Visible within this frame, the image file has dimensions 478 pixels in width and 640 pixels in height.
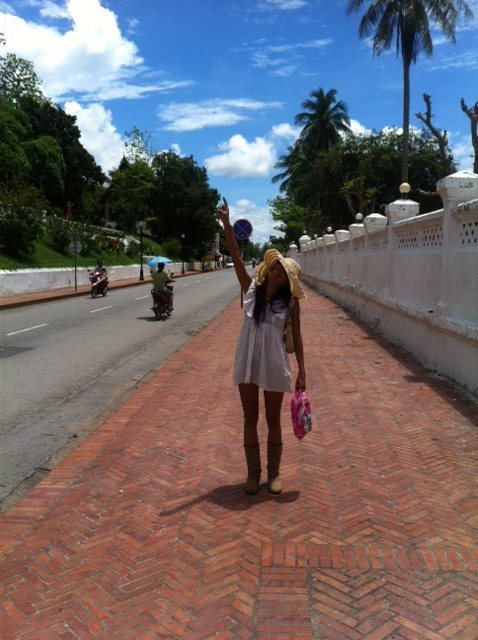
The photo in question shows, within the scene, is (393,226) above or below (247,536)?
above

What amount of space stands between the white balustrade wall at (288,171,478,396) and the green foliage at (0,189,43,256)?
1842 centimetres

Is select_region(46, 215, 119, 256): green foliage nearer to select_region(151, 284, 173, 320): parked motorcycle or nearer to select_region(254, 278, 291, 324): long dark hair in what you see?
select_region(151, 284, 173, 320): parked motorcycle

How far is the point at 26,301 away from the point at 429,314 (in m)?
16.4

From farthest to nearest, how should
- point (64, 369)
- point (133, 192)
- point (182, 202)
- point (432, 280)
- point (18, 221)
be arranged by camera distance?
point (133, 192), point (182, 202), point (18, 221), point (64, 369), point (432, 280)

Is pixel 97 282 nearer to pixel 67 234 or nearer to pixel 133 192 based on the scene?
pixel 67 234

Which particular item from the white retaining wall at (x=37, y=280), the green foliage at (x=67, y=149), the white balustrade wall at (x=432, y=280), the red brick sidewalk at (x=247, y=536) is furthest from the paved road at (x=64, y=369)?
the green foliage at (x=67, y=149)

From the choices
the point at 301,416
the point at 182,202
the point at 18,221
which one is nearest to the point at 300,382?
the point at 301,416

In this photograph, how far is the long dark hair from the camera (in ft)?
12.6

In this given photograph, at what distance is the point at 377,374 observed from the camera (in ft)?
26.2

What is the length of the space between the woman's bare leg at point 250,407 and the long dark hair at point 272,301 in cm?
47

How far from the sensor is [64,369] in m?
9.00

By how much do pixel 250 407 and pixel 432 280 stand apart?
498 cm

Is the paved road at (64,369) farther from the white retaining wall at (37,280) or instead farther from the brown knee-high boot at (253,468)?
the white retaining wall at (37,280)

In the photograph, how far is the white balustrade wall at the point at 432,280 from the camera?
660 cm
